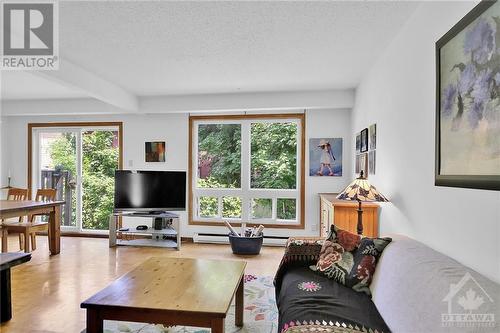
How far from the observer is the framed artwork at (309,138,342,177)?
4.71 meters

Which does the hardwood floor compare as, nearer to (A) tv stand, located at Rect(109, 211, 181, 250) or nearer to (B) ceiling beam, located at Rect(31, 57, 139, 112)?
(A) tv stand, located at Rect(109, 211, 181, 250)

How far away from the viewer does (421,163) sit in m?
2.01

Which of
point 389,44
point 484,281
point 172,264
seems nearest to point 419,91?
point 389,44

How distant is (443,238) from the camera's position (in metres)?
1.71

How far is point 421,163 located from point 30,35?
3.34m

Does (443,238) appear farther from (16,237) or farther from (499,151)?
(16,237)

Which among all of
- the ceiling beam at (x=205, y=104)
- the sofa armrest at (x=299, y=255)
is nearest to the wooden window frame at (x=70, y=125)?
the ceiling beam at (x=205, y=104)

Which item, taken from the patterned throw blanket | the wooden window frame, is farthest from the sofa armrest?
the wooden window frame

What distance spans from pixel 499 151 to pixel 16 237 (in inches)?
265

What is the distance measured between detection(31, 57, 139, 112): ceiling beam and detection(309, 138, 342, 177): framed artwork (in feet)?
9.78

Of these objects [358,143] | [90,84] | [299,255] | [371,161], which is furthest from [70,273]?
[358,143]

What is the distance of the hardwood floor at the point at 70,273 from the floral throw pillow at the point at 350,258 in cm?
147

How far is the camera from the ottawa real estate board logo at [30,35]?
2.16 metres

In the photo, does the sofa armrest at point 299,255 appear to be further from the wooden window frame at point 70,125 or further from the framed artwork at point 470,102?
the wooden window frame at point 70,125
